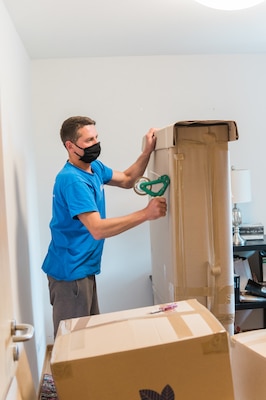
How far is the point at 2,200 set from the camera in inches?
51.6

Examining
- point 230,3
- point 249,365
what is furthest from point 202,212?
point 230,3

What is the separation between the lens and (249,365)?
1.36m

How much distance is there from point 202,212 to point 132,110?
156 cm

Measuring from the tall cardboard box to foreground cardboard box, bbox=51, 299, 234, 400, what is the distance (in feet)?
1.43

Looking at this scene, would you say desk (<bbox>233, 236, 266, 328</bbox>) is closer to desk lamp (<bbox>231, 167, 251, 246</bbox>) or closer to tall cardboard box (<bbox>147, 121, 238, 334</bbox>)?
desk lamp (<bbox>231, 167, 251, 246</bbox>)

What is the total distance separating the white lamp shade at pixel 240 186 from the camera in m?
2.75

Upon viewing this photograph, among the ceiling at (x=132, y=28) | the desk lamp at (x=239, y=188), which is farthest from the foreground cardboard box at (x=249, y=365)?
the ceiling at (x=132, y=28)

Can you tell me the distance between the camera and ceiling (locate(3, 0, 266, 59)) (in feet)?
6.70

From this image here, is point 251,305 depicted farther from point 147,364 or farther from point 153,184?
point 147,364

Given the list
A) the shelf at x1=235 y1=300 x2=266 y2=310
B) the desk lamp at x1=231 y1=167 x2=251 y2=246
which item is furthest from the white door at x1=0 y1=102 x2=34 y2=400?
the desk lamp at x1=231 y1=167 x2=251 y2=246

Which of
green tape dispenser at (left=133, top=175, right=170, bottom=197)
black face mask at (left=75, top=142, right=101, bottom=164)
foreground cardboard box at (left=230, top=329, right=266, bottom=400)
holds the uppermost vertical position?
black face mask at (left=75, top=142, right=101, bottom=164)

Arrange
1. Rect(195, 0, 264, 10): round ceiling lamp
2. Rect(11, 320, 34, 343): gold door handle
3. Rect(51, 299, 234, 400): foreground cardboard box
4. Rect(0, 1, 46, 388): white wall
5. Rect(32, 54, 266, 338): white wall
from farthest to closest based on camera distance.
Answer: Rect(32, 54, 266, 338): white wall
Rect(0, 1, 46, 388): white wall
Rect(195, 0, 264, 10): round ceiling lamp
Rect(11, 320, 34, 343): gold door handle
Rect(51, 299, 234, 400): foreground cardboard box

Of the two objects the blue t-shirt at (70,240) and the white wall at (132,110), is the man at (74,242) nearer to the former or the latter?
the blue t-shirt at (70,240)

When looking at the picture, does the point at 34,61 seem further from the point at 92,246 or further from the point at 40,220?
the point at 92,246
